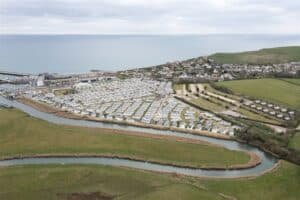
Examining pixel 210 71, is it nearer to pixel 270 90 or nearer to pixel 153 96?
pixel 270 90

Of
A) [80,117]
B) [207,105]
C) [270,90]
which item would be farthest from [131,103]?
[270,90]

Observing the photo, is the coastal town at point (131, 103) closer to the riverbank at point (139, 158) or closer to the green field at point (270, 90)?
the riverbank at point (139, 158)

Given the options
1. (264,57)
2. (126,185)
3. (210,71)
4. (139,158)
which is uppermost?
(264,57)

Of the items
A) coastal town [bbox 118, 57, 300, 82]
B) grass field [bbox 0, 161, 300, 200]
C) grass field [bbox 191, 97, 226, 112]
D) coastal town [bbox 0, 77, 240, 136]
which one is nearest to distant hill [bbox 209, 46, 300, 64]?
coastal town [bbox 118, 57, 300, 82]

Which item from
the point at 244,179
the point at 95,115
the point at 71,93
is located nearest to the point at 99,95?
the point at 71,93

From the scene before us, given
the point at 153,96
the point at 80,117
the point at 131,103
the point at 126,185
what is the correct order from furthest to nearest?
the point at 153,96
the point at 131,103
the point at 80,117
the point at 126,185

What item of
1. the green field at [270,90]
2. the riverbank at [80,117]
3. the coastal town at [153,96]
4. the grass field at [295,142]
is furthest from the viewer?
the green field at [270,90]

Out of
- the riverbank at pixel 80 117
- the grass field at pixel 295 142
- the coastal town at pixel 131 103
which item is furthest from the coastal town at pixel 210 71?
the grass field at pixel 295 142
